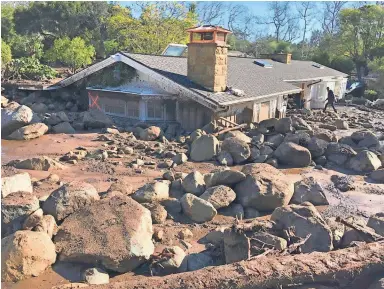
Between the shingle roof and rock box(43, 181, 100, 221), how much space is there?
8615mm

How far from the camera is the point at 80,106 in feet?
70.2

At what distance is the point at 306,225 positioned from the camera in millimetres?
7836

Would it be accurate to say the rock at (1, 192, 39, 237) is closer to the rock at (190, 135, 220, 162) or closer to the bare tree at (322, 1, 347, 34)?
the rock at (190, 135, 220, 162)

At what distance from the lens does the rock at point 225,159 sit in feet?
44.4

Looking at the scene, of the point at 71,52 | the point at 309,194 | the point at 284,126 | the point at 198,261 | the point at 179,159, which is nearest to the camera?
the point at 198,261

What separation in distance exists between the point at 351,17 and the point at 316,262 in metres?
43.2

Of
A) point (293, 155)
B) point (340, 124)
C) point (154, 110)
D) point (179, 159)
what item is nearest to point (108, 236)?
point (179, 159)

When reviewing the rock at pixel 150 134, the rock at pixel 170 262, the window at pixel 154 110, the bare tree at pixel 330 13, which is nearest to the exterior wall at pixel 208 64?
the window at pixel 154 110

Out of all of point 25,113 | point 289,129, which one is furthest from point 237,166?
point 25,113

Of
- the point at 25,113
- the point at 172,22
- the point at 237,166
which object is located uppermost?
the point at 172,22

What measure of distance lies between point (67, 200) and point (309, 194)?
230 inches

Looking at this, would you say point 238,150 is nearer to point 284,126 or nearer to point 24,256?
point 284,126

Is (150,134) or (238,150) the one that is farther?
(150,134)

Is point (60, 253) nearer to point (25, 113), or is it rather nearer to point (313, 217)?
point (313, 217)
